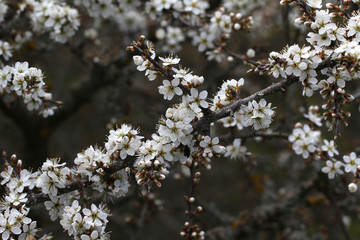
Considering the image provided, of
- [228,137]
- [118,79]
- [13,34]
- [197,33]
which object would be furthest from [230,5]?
[13,34]

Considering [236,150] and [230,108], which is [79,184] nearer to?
[230,108]

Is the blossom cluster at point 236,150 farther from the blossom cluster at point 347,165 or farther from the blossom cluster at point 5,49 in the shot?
the blossom cluster at point 5,49

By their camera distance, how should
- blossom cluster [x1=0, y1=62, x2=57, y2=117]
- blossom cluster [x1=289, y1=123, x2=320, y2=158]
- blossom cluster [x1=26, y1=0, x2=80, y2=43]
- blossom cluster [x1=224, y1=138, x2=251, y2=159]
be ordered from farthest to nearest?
1. blossom cluster [x1=26, y1=0, x2=80, y2=43]
2. blossom cluster [x1=224, y1=138, x2=251, y2=159]
3. blossom cluster [x1=289, y1=123, x2=320, y2=158]
4. blossom cluster [x1=0, y1=62, x2=57, y2=117]

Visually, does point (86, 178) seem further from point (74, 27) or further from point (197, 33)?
point (197, 33)

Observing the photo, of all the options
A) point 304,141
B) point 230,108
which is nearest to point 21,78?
point 230,108

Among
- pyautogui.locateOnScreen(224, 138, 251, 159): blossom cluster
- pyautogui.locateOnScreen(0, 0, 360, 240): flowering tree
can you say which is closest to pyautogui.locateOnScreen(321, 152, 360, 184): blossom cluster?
pyautogui.locateOnScreen(0, 0, 360, 240): flowering tree

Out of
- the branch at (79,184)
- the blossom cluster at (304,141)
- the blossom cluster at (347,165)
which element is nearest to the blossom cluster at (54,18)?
the branch at (79,184)

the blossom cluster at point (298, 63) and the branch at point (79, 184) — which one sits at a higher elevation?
the blossom cluster at point (298, 63)

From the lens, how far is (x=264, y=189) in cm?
570

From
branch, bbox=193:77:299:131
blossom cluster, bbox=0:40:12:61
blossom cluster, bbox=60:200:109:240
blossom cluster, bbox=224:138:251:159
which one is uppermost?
blossom cluster, bbox=0:40:12:61

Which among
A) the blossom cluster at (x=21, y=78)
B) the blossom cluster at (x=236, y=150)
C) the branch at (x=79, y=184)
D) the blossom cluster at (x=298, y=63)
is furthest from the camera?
the blossom cluster at (x=236, y=150)

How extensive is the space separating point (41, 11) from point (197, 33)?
1.57 metres

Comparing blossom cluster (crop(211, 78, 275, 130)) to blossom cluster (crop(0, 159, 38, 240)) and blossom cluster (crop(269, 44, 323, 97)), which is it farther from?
blossom cluster (crop(0, 159, 38, 240))

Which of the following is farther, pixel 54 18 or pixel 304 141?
pixel 54 18
